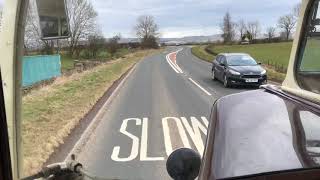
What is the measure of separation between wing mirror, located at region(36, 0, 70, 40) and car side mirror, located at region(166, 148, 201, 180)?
26.7 inches

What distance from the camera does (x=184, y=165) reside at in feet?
7.03

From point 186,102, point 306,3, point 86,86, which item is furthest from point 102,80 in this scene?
point 306,3

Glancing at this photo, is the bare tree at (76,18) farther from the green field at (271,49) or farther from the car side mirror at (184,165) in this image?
the green field at (271,49)

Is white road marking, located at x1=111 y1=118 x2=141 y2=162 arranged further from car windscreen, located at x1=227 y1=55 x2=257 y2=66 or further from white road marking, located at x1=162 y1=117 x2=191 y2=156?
car windscreen, located at x1=227 y1=55 x2=257 y2=66

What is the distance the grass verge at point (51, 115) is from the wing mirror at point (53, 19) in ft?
18.9

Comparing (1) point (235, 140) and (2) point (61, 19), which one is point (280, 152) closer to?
(1) point (235, 140)

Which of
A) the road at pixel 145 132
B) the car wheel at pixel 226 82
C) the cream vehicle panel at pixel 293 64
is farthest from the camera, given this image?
the car wheel at pixel 226 82

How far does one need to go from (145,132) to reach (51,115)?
4332mm

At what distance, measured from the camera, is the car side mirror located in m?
2.14

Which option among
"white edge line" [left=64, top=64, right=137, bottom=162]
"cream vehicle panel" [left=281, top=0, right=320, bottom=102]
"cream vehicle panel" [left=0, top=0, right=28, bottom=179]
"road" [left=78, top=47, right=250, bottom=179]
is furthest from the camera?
"white edge line" [left=64, top=64, right=137, bottom=162]

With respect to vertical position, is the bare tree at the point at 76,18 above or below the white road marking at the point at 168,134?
above

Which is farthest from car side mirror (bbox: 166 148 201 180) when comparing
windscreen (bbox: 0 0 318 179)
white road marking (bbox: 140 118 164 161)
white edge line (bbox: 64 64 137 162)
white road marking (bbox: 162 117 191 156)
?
white road marking (bbox: 162 117 191 156)

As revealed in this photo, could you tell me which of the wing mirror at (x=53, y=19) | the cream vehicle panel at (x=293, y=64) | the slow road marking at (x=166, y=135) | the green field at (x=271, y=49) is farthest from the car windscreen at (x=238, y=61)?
the wing mirror at (x=53, y=19)

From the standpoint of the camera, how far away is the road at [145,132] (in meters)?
8.84
